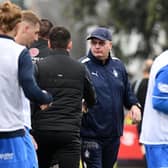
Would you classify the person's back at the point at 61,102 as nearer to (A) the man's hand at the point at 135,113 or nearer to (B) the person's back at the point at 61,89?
(B) the person's back at the point at 61,89

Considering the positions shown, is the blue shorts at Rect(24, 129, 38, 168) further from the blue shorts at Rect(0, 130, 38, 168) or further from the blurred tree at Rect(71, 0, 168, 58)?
the blurred tree at Rect(71, 0, 168, 58)

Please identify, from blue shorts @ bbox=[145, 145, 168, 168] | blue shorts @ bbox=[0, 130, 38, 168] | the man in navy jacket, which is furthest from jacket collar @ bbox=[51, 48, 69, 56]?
blue shorts @ bbox=[0, 130, 38, 168]

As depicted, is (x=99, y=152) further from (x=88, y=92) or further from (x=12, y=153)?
(x=12, y=153)

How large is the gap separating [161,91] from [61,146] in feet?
4.08

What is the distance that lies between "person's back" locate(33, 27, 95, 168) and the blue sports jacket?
3.39ft

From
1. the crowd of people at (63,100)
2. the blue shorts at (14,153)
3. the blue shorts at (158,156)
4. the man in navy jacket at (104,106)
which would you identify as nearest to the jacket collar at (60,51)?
the crowd of people at (63,100)

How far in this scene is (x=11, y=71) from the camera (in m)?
8.24

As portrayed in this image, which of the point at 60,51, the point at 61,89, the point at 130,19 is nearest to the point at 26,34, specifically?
the point at 60,51

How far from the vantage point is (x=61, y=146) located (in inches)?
387

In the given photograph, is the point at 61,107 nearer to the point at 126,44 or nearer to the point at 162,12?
the point at 162,12

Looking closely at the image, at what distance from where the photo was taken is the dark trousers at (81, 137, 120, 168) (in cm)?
1094

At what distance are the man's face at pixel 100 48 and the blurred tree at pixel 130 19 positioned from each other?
18.7m

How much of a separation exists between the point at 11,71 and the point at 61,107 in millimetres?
1537

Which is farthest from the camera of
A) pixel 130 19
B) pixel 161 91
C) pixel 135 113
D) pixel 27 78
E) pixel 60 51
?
pixel 130 19
